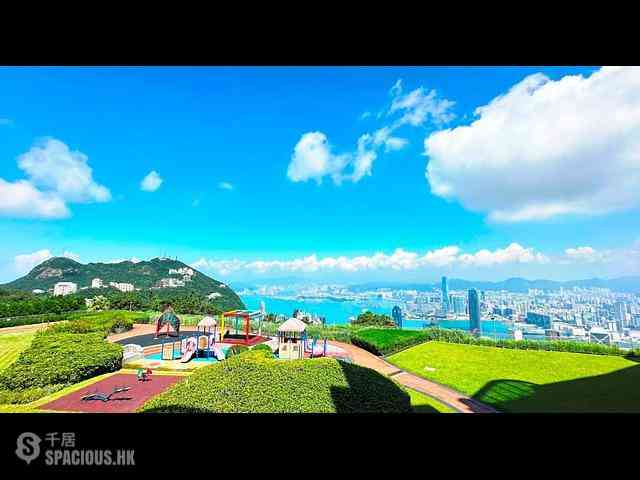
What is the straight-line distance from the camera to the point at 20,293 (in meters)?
11.2

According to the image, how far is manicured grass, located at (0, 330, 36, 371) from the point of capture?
6086 millimetres

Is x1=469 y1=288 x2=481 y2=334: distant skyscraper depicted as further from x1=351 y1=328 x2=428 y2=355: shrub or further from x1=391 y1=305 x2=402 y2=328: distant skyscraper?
x1=351 y1=328 x2=428 y2=355: shrub

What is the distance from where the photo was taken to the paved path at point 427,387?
5.45 meters

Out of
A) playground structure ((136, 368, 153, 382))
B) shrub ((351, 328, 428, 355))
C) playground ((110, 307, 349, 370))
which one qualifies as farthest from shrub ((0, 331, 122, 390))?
shrub ((351, 328, 428, 355))

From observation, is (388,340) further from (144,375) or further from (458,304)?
(458,304)

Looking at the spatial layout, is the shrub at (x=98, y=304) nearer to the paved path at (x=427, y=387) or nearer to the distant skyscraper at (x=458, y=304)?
the paved path at (x=427, y=387)

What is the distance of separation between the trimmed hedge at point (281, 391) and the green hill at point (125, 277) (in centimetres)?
1543

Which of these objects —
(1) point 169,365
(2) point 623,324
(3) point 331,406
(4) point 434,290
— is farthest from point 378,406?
(4) point 434,290

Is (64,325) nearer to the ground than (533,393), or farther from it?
farther from it

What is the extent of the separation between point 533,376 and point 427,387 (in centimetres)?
269

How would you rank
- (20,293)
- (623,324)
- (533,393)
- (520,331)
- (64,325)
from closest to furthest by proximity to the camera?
(533,393) < (64,325) < (520,331) < (623,324) < (20,293)

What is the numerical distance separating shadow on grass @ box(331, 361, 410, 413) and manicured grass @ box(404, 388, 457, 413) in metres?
0.73
